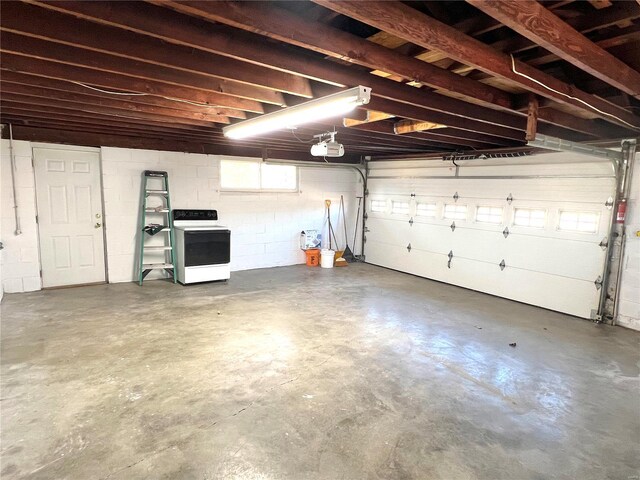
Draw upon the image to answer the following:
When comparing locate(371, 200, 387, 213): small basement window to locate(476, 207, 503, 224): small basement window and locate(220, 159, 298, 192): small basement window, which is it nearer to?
locate(220, 159, 298, 192): small basement window

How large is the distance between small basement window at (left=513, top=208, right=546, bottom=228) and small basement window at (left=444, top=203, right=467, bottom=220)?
871 mm

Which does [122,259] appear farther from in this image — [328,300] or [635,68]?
[635,68]

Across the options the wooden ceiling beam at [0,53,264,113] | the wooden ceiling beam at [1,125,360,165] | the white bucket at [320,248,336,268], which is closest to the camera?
the wooden ceiling beam at [0,53,264,113]

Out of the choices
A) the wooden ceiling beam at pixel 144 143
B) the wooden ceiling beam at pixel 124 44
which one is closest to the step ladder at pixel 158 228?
the wooden ceiling beam at pixel 144 143

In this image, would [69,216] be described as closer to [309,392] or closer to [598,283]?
[309,392]

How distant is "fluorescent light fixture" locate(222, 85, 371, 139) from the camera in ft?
7.96

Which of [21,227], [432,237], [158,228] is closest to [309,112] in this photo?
[158,228]

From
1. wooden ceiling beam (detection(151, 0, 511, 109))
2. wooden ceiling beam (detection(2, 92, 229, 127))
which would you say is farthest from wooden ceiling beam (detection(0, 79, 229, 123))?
wooden ceiling beam (detection(151, 0, 511, 109))

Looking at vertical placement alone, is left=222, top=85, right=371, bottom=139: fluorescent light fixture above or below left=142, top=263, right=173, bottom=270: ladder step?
above

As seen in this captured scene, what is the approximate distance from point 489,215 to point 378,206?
8.31ft

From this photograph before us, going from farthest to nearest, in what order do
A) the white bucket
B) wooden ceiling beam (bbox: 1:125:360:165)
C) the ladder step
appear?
1. the white bucket
2. the ladder step
3. wooden ceiling beam (bbox: 1:125:360:165)

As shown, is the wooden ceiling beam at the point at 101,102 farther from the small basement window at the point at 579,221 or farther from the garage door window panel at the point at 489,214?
the small basement window at the point at 579,221

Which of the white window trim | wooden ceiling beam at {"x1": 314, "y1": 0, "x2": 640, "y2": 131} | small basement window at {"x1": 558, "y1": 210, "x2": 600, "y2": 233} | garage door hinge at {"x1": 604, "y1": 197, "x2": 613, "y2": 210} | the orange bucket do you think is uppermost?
wooden ceiling beam at {"x1": 314, "y1": 0, "x2": 640, "y2": 131}

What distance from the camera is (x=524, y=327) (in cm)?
453
